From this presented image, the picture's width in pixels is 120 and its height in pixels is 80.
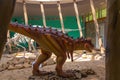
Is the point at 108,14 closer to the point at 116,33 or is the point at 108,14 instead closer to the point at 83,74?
the point at 116,33

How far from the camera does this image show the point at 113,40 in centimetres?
125

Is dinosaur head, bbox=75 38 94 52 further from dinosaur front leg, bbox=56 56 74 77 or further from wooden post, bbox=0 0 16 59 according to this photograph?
wooden post, bbox=0 0 16 59

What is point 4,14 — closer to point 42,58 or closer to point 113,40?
point 113,40

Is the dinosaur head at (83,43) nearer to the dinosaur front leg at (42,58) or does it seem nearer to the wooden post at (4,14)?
the dinosaur front leg at (42,58)

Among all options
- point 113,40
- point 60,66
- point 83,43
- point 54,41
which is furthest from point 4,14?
point 83,43

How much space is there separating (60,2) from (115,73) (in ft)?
26.9

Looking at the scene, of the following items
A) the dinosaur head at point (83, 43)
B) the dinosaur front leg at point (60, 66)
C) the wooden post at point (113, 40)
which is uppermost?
the wooden post at point (113, 40)

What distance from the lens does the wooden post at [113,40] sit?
121 cm

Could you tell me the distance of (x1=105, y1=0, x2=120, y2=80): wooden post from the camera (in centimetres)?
121

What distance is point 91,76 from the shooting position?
4.08m

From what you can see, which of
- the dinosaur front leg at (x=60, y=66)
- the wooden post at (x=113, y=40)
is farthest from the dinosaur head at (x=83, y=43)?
the wooden post at (x=113, y=40)

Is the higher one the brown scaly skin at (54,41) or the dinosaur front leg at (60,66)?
the brown scaly skin at (54,41)

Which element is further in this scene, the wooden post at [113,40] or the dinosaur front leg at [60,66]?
the dinosaur front leg at [60,66]

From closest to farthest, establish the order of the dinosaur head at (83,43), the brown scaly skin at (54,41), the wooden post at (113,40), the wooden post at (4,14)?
1. the wooden post at (4,14)
2. the wooden post at (113,40)
3. the brown scaly skin at (54,41)
4. the dinosaur head at (83,43)
